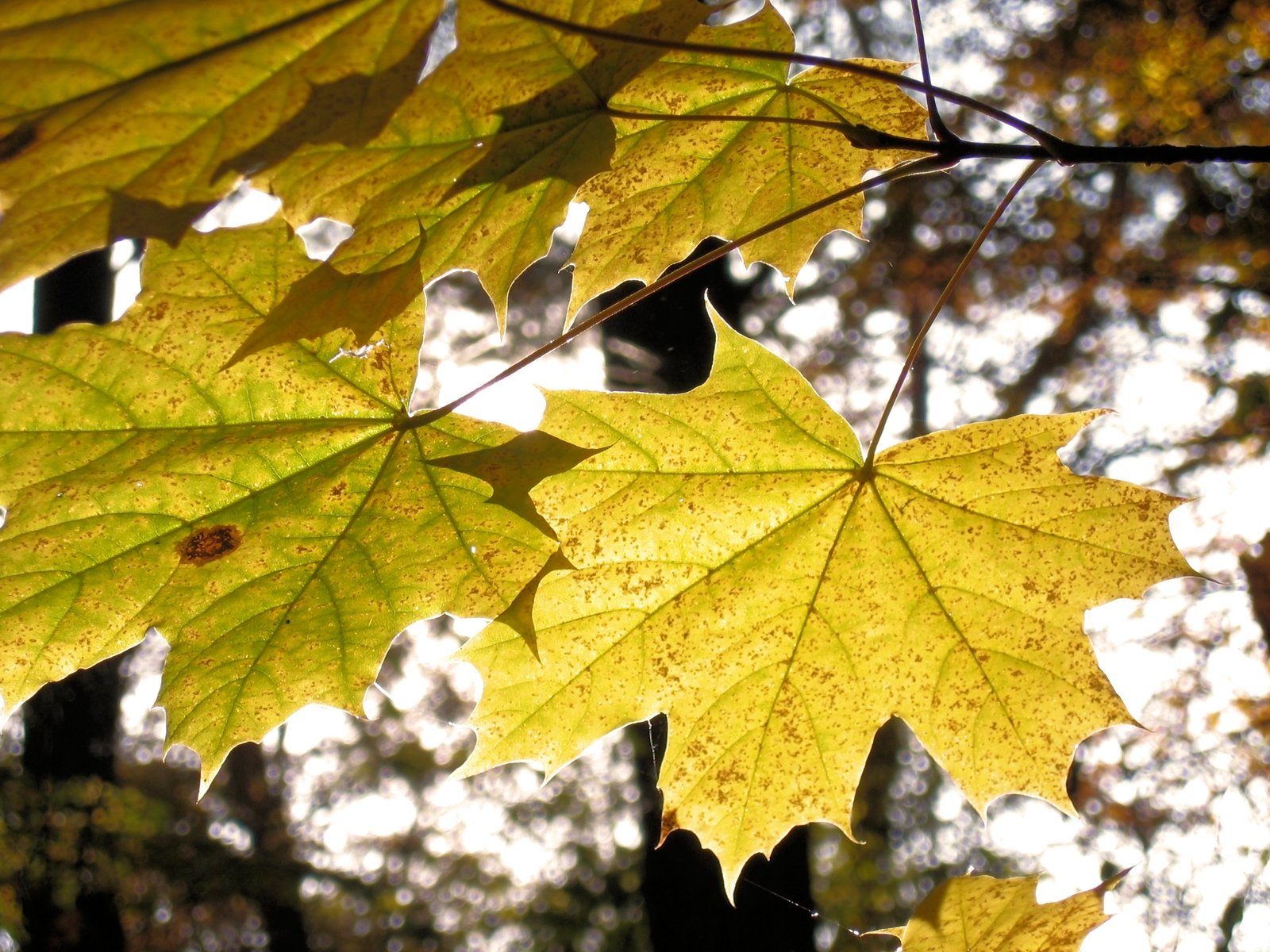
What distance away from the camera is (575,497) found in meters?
1.31

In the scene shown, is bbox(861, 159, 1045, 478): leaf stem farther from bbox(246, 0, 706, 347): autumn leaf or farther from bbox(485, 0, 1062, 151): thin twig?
bbox(246, 0, 706, 347): autumn leaf

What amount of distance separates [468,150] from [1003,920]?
1.35 meters

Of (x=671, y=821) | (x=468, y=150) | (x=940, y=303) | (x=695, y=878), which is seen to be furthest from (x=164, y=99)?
(x=695, y=878)

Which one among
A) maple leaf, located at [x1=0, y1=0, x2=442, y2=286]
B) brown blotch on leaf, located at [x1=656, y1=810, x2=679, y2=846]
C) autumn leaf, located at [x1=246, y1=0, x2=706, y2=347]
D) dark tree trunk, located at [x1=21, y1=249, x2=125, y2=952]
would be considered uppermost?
maple leaf, located at [x1=0, y1=0, x2=442, y2=286]

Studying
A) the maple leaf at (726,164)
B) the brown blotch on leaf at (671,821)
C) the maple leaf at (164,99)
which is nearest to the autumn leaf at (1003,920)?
the brown blotch on leaf at (671,821)

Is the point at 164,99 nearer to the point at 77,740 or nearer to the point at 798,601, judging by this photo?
the point at 798,601

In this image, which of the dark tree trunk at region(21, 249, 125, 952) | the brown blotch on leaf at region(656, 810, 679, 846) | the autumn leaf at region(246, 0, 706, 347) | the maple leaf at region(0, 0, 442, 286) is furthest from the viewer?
the dark tree trunk at region(21, 249, 125, 952)

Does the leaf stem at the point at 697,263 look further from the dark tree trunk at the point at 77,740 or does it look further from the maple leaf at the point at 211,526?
the dark tree trunk at the point at 77,740

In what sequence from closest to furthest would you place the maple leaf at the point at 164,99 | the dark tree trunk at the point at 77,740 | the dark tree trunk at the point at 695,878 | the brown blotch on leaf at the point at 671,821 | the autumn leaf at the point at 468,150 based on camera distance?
1. the maple leaf at the point at 164,99
2. the autumn leaf at the point at 468,150
3. the brown blotch on leaf at the point at 671,821
4. the dark tree trunk at the point at 695,878
5. the dark tree trunk at the point at 77,740

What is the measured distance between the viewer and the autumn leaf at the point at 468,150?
1099 mm

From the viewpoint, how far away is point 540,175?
120 centimetres

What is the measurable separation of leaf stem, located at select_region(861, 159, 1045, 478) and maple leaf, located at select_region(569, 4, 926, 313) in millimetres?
183

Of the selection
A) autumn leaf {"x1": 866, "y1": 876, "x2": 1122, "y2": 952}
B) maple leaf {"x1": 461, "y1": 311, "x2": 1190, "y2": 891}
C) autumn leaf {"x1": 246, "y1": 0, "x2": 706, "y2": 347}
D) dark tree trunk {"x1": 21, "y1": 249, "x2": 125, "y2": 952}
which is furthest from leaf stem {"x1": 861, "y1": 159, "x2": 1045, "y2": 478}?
dark tree trunk {"x1": 21, "y1": 249, "x2": 125, "y2": 952}

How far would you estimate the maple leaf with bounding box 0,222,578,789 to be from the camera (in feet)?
4.08
